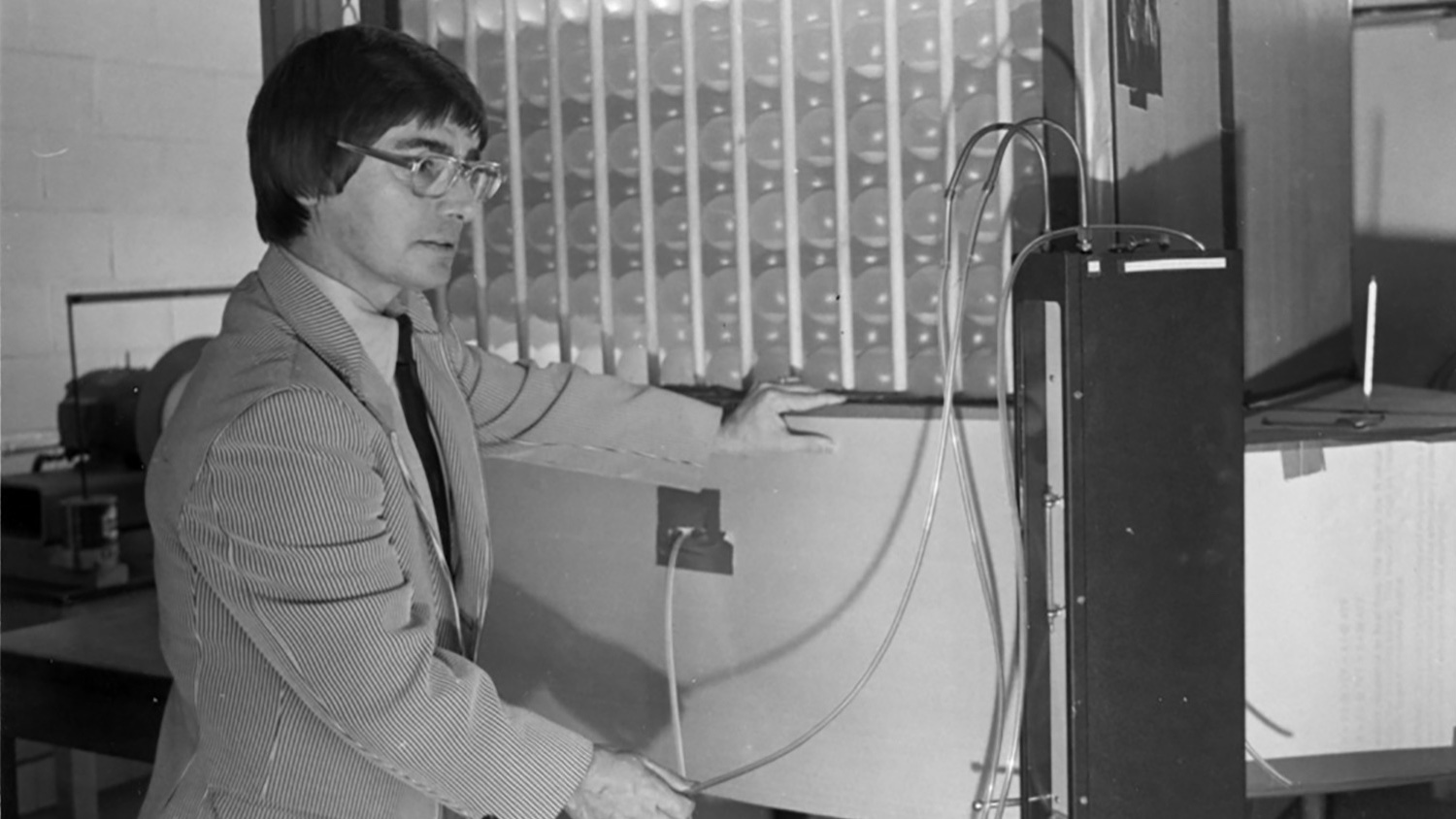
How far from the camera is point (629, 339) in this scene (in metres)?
1.68

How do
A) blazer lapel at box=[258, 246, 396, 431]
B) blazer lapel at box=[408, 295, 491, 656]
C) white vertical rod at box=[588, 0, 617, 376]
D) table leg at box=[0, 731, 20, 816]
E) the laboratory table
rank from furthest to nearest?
table leg at box=[0, 731, 20, 816] → the laboratory table → white vertical rod at box=[588, 0, 617, 376] → blazer lapel at box=[408, 295, 491, 656] → blazer lapel at box=[258, 246, 396, 431]

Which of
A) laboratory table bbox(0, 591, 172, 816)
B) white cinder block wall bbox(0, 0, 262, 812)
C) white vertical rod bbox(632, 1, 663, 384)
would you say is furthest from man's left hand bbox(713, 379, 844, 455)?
white cinder block wall bbox(0, 0, 262, 812)

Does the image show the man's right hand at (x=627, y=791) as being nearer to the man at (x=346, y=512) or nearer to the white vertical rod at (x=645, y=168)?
the man at (x=346, y=512)

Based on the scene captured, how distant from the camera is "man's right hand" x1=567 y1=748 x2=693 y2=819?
1.24m

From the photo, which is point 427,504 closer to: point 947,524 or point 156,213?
point 947,524

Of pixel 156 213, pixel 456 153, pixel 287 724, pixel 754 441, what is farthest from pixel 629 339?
pixel 156 213

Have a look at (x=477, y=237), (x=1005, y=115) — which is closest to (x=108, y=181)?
(x=477, y=237)

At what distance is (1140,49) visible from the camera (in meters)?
1.43

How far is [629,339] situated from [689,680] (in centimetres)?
39

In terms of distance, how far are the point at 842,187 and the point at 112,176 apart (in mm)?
2183

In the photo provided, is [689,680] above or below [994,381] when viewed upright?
below

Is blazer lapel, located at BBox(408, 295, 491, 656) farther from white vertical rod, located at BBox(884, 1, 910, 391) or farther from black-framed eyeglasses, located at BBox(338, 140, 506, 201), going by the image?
white vertical rod, located at BBox(884, 1, 910, 391)

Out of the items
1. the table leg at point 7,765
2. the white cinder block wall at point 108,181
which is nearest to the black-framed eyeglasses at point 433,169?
the table leg at point 7,765

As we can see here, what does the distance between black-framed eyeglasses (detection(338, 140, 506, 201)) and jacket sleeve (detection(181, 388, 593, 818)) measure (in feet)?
0.81
